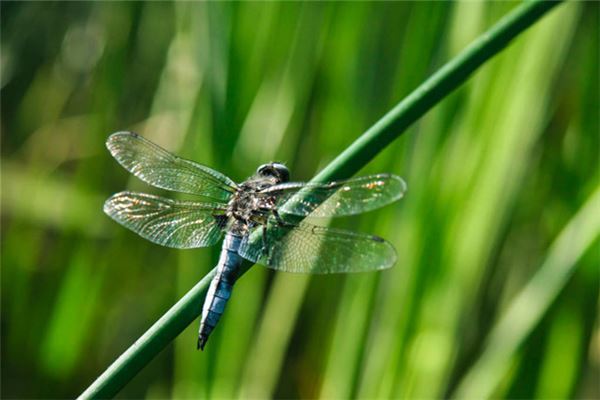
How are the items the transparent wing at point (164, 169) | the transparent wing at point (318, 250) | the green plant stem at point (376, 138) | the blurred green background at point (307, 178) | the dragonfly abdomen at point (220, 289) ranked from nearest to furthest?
the green plant stem at point (376, 138)
the dragonfly abdomen at point (220, 289)
the transparent wing at point (318, 250)
the transparent wing at point (164, 169)
the blurred green background at point (307, 178)

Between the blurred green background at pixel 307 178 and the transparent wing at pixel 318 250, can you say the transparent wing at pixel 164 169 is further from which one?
the blurred green background at pixel 307 178

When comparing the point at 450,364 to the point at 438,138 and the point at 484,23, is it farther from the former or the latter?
the point at 484,23

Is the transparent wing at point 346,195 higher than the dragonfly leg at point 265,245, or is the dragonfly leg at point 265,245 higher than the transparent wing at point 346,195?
the transparent wing at point 346,195

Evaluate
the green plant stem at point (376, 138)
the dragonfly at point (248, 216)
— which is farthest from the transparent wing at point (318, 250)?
the green plant stem at point (376, 138)

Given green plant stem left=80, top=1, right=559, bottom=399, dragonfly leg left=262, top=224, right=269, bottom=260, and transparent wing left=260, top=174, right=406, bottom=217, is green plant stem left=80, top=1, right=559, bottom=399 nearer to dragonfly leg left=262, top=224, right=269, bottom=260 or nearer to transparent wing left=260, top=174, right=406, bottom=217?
transparent wing left=260, top=174, right=406, bottom=217

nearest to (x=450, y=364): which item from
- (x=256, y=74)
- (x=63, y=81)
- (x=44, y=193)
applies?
(x=256, y=74)

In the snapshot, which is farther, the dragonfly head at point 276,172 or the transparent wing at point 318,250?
the dragonfly head at point 276,172

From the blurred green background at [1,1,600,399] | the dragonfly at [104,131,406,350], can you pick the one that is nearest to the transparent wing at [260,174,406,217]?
the dragonfly at [104,131,406,350]

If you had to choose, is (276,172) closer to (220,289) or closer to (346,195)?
(346,195)
